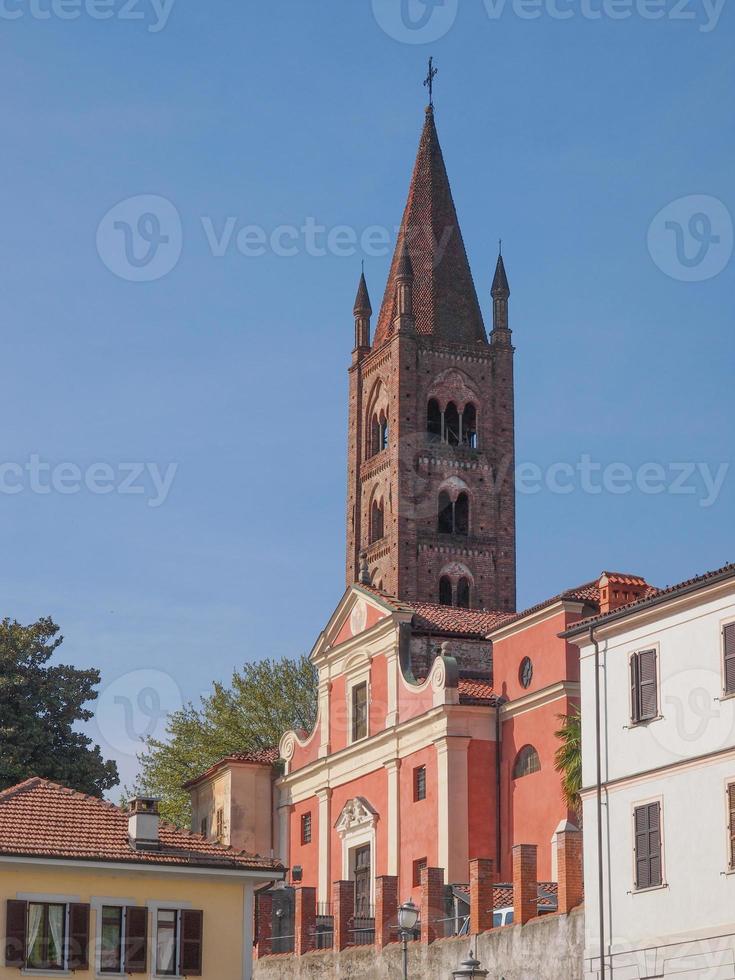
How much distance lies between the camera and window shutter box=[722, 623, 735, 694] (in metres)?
35.2

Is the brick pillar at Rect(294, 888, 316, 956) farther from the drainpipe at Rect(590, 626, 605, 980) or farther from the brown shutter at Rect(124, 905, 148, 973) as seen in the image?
the brown shutter at Rect(124, 905, 148, 973)

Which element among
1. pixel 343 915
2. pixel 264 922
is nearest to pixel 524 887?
pixel 343 915

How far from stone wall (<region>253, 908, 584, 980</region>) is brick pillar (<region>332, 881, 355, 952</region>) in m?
0.37

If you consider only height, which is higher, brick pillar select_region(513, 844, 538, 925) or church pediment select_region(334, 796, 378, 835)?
church pediment select_region(334, 796, 378, 835)

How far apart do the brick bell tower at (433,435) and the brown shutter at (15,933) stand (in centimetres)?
5250

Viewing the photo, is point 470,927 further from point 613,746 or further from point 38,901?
point 38,901

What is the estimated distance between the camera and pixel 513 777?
168 ft

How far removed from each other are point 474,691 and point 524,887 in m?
14.3

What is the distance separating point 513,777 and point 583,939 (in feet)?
46.3

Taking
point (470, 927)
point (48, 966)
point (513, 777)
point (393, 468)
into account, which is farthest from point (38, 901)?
point (393, 468)

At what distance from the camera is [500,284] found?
318ft

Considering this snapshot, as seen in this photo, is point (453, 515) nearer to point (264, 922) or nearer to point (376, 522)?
point (376, 522)

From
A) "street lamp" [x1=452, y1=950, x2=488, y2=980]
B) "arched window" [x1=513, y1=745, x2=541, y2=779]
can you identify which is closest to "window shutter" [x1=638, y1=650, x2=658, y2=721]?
"street lamp" [x1=452, y1=950, x2=488, y2=980]

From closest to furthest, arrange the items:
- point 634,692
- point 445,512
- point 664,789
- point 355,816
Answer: point 664,789, point 634,692, point 355,816, point 445,512
